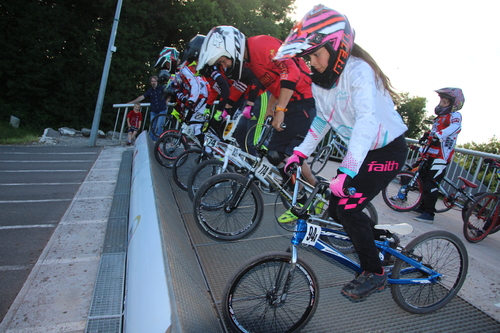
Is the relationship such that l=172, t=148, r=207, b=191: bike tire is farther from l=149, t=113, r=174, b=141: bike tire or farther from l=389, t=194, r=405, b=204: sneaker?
l=389, t=194, r=405, b=204: sneaker

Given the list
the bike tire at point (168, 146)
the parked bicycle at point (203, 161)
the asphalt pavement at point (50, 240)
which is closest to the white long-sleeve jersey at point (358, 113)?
the parked bicycle at point (203, 161)

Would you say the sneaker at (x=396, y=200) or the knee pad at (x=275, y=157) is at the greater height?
the knee pad at (x=275, y=157)

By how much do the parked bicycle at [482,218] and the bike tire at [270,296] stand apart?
11.5ft

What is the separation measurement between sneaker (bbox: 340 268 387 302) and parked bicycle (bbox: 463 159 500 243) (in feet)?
9.47

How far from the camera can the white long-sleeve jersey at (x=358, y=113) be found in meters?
2.29

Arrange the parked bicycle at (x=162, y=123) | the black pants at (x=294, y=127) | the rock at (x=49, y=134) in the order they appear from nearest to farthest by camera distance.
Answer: the black pants at (x=294, y=127)
the parked bicycle at (x=162, y=123)
the rock at (x=49, y=134)

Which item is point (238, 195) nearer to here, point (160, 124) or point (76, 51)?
point (160, 124)

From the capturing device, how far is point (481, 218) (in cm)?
488

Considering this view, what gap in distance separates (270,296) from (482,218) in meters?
4.06

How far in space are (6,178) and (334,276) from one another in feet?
21.0

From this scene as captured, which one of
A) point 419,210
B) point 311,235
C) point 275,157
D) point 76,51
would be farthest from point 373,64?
point 76,51

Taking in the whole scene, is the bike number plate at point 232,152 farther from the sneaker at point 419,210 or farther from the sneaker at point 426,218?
the sneaker at point 419,210

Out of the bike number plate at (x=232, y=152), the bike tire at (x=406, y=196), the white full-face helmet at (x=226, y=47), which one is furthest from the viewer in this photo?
the bike tire at (x=406, y=196)

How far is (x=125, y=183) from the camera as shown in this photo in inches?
251
